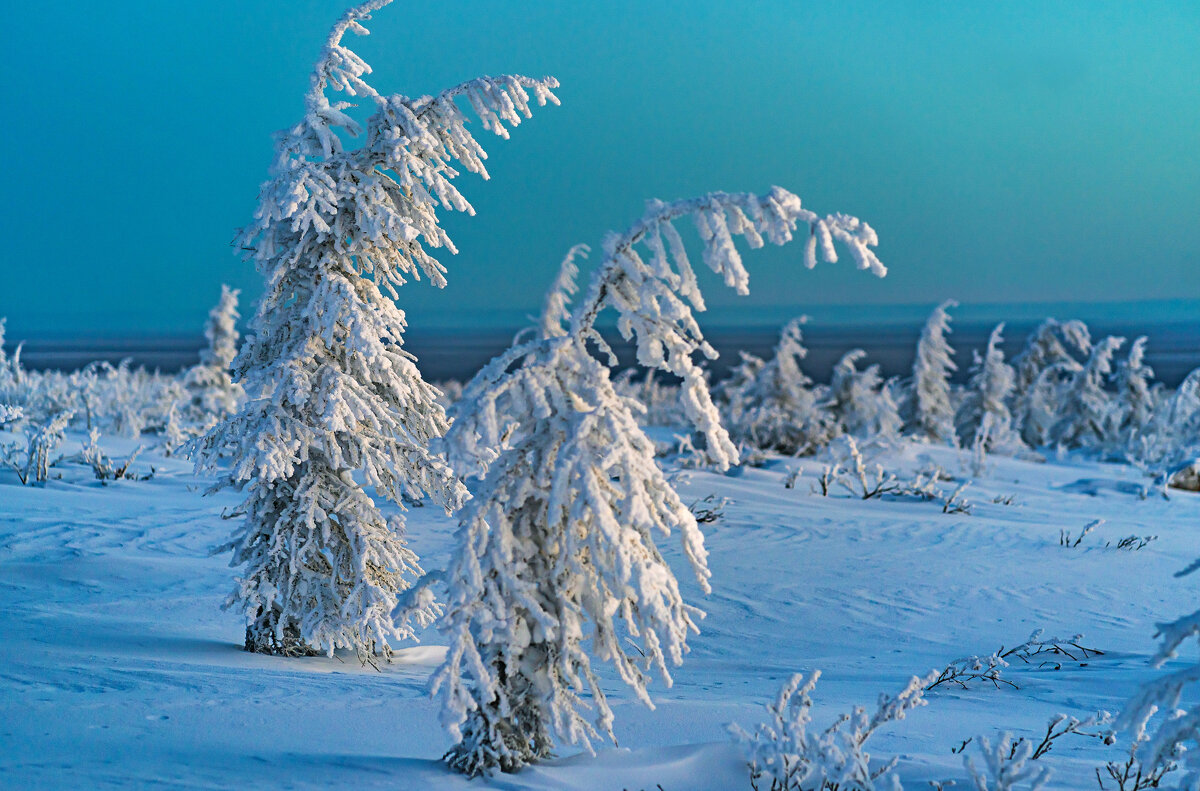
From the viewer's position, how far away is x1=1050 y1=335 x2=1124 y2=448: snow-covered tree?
75.3 feet

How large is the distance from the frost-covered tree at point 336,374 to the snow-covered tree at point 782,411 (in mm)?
12856

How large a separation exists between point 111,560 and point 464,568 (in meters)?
6.42

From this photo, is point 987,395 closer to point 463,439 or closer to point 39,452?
point 39,452

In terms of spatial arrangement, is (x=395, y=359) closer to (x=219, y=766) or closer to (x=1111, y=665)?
(x=219, y=766)

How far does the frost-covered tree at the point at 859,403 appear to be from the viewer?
20.5 m

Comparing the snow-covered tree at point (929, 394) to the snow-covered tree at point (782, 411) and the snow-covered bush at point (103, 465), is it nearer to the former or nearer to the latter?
the snow-covered tree at point (782, 411)

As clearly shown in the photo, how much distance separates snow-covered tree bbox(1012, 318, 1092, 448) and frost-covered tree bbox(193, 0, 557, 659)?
22.6 m

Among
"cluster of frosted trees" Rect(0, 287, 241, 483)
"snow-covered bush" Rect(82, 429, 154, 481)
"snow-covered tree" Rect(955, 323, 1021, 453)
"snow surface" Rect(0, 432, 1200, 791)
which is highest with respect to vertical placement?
"snow-covered tree" Rect(955, 323, 1021, 453)

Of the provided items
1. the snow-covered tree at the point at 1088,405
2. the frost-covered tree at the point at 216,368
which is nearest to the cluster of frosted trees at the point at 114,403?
the frost-covered tree at the point at 216,368

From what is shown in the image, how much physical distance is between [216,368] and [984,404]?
19.1 m

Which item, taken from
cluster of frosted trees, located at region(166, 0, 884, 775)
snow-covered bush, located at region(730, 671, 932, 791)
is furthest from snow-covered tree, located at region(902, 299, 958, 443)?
snow-covered bush, located at region(730, 671, 932, 791)

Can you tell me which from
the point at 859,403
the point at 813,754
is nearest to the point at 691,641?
the point at 813,754

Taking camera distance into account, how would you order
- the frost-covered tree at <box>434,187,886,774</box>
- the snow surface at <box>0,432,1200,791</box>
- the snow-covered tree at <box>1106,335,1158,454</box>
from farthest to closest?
the snow-covered tree at <box>1106,335,1158,454</box>
the snow surface at <box>0,432,1200,791</box>
the frost-covered tree at <box>434,187,886,774</box>

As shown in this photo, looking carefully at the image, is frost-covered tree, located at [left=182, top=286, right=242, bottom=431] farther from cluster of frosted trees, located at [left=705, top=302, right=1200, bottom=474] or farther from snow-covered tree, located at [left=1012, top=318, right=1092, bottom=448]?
snow-covered tree, located at [left=1012, top=318, right=1092, bottom=448]
